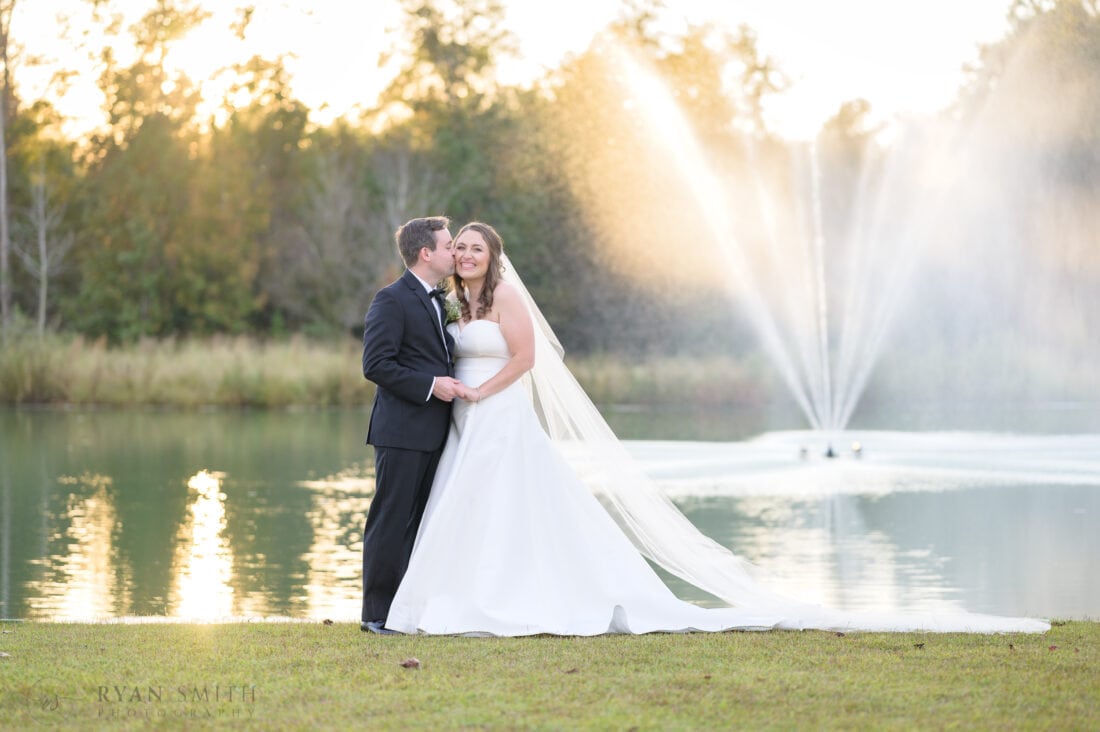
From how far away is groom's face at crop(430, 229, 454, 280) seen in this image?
7367 millimetres

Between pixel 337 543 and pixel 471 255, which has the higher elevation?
pixel 471 255

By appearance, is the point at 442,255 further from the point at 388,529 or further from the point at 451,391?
the point at 388,529

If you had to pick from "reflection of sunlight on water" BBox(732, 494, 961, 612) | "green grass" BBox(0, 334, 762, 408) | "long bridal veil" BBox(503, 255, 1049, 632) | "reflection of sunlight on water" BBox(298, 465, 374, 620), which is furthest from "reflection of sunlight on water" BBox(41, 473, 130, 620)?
"green grass" BBox(0, 334, 762, 408)

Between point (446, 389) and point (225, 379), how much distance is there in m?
23.4

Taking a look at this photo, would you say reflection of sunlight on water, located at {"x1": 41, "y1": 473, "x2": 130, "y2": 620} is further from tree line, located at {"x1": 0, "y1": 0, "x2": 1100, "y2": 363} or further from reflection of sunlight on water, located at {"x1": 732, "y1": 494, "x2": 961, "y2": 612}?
tree line, located at {"x1": 0, "y1": 0, "x2": 1100, "y2": 363}

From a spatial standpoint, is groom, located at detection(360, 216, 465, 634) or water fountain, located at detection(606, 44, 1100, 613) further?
water fountain, located at detection(606, 44, 1100, 613)

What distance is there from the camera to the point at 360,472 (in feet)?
59.3

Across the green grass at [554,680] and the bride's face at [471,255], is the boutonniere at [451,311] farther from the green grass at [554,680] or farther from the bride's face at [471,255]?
the green grass at [554,680]

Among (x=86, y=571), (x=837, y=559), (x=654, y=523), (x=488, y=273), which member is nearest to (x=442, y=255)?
(x=488, y=273)

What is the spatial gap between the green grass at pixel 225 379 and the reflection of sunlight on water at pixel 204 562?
44.6 feet

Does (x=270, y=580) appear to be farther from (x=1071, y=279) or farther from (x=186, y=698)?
(x=1071, y=279)

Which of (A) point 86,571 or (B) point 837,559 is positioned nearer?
(A) point 86,571

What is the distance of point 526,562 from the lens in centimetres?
705

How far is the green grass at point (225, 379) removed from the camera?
2936cm
